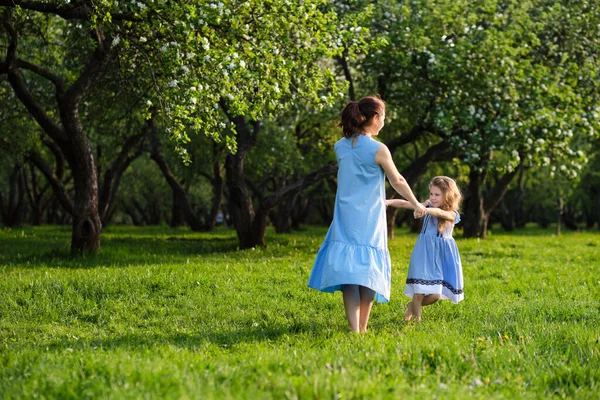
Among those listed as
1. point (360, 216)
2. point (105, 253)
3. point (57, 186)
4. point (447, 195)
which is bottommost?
point (105, 253)

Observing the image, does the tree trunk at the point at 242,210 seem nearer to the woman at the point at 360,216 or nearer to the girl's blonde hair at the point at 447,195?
the girl's blonde hair at the point at 447,195

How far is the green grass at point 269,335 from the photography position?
527 cm

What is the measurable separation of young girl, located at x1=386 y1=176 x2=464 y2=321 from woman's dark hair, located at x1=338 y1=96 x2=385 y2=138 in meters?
1.55

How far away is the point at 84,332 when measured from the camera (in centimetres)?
849

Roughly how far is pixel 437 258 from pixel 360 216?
5.49 ft

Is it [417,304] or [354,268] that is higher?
[354,268]

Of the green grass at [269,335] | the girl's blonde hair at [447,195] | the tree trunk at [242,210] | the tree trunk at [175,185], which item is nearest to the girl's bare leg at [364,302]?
the green grass at [269,335]

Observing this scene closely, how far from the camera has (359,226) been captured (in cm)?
751

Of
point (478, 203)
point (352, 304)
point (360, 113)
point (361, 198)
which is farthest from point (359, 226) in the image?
point (478, 203)

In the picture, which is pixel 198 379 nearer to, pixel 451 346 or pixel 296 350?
pixel 296 350

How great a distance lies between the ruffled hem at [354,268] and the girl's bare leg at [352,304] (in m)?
0.12

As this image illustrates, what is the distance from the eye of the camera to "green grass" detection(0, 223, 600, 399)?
5273 millimetres

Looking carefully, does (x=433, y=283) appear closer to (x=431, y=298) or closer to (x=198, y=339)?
(x=431, y=298)

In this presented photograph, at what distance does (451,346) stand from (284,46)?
7.76 meters
